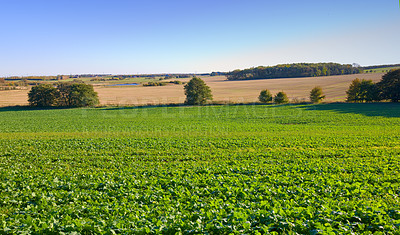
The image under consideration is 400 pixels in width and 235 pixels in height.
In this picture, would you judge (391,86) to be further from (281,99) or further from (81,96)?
(81,96)

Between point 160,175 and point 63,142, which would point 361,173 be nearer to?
point 160,175

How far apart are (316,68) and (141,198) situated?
528ft

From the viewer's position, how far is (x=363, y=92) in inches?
2395

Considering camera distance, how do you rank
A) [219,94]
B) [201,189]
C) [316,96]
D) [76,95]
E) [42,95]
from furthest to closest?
[219,94] → [42,95] → [76,95] → [316,96] → [201,189]

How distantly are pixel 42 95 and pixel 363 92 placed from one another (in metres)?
94.2

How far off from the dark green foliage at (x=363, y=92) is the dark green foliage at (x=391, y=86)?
5.03 feet

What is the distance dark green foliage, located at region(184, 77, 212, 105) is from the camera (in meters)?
68.1

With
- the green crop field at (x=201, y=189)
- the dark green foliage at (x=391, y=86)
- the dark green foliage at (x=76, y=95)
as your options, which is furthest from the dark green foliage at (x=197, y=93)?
the green crop field at (x=201, y=189)

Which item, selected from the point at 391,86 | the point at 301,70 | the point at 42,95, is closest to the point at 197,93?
the point at 42,95

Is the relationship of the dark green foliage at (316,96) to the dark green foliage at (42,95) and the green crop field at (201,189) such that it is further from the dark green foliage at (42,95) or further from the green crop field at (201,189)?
the dark green foliage at (42,95)

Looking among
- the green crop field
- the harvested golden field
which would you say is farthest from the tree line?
the green crop field

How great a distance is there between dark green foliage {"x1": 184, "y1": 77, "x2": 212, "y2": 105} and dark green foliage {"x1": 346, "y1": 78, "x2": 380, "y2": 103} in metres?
41.3

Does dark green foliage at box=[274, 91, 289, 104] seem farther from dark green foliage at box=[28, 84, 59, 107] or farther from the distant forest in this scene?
the distant forest

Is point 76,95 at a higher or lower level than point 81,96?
higher
